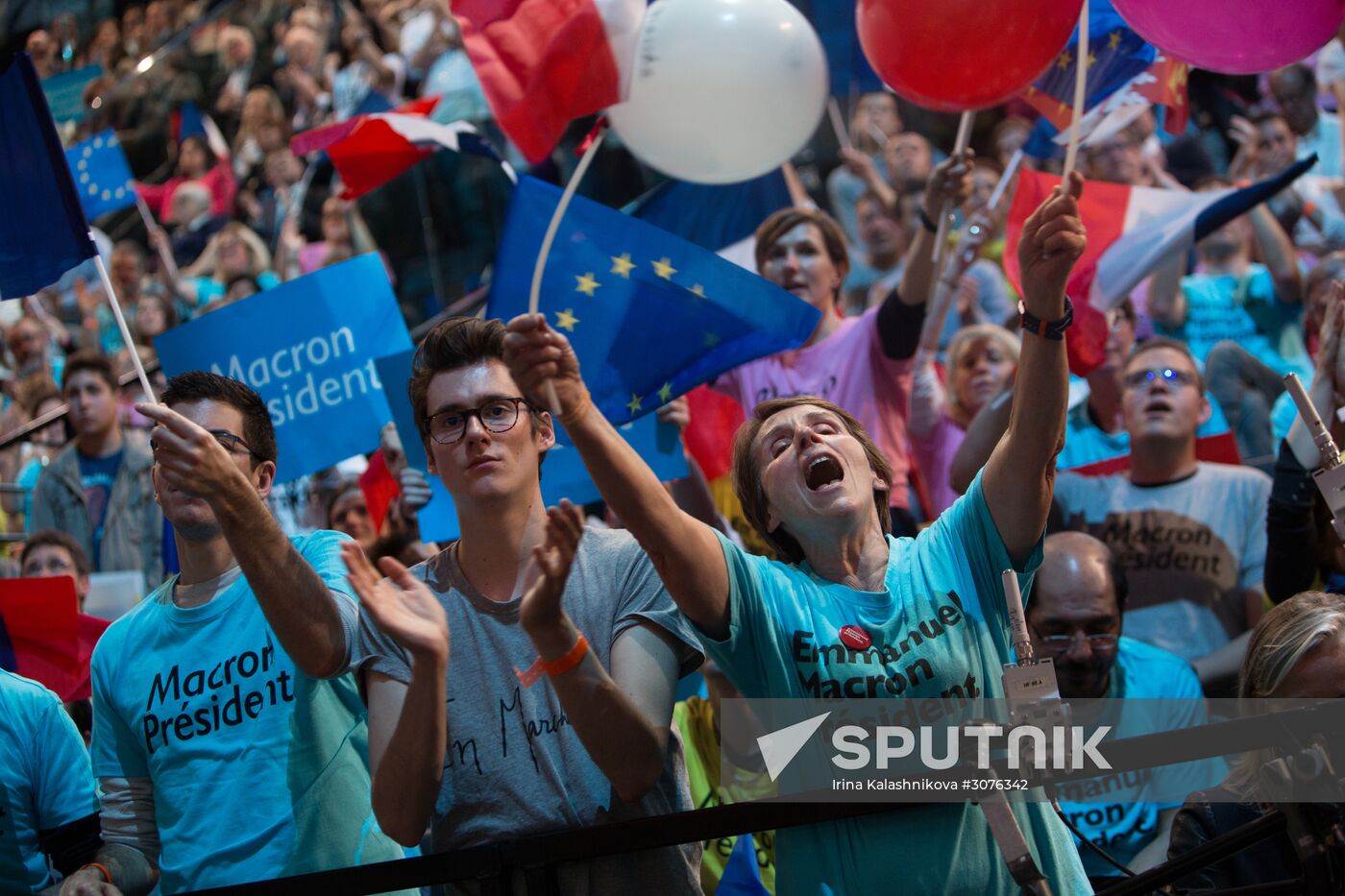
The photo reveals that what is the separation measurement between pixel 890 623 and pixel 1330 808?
712mm

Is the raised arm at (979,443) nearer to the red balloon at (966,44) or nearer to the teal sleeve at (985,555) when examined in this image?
the red balloon at (966,44)

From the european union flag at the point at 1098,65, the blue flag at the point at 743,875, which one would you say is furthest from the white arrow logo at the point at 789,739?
the european union flag at the point at 1098,65

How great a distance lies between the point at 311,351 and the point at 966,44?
230 centimetres

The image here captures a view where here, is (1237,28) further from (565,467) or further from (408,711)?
(408,711)

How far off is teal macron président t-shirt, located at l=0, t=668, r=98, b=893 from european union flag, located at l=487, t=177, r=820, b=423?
1.47m

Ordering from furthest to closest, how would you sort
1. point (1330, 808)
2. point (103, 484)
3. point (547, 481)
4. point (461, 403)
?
point (103, 484) < point (547, 481) < point (461, 403) < point (1330, 808)

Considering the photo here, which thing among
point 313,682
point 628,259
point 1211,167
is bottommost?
point 1211,167

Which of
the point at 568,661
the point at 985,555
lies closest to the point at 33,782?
the point at 568,661

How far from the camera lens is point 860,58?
5031mm

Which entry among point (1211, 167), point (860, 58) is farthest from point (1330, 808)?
point (1211, 167)

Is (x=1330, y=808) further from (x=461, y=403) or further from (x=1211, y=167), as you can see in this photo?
(x=1211, y=167)

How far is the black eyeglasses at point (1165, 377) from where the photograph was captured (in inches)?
176

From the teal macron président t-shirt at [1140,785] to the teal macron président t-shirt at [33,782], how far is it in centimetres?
212

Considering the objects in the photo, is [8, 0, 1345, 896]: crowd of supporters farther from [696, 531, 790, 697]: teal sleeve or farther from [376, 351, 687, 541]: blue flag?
[376, 351, 687, 541]: blue flag
